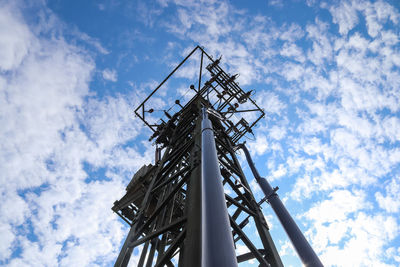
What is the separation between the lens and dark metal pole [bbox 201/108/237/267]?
1.73 metres

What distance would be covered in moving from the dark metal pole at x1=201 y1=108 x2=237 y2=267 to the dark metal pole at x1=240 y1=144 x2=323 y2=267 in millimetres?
2880

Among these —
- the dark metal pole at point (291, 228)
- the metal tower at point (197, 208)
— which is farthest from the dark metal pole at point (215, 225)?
the dark metal pole at point (291, 228)

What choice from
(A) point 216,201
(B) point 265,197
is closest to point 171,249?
(A) point 216,201

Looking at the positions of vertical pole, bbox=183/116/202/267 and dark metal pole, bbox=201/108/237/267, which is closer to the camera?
dark metal pole, bbox=201/108/237/267

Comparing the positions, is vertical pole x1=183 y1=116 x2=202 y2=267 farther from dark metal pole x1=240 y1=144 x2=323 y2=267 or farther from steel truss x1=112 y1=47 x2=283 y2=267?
dark metal pole x1=240 y1=144 x2=323 y2=267

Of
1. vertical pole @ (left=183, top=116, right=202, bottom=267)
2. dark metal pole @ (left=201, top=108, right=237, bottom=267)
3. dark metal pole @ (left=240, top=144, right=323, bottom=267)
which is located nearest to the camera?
dark metal pole @ (left=201, top=108, right=237, bottom=267)

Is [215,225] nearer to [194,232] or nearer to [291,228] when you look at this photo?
[194,232]

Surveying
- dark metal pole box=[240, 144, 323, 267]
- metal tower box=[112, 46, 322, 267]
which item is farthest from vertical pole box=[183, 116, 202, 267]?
dark metal pole box=[240, 144, 323, 267]

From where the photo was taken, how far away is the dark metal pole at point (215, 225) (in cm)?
173

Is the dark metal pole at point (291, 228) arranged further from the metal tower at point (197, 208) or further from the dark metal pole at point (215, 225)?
the dark metal pole at point (215, 225)

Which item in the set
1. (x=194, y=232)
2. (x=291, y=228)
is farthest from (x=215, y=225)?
(x=291, y=228)

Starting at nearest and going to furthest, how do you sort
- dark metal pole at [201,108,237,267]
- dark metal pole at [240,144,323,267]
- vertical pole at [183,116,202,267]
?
dark metal pole at [201,108,237,267], vertical pole at [183,116,202,267], dark metal pole at [240,144,323,267]

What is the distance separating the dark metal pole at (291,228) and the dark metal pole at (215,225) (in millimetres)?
2880

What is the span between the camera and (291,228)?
17.9 ft
